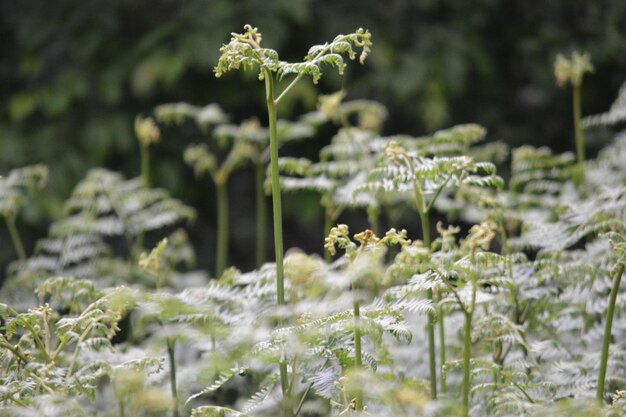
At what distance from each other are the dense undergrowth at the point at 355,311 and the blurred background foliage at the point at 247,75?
1560 millimetres

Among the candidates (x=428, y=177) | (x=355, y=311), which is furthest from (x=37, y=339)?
(x=428, y=177)

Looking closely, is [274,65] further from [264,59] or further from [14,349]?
[14,349]

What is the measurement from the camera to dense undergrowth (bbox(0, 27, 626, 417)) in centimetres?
110

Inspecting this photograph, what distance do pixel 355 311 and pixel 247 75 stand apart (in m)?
3.01

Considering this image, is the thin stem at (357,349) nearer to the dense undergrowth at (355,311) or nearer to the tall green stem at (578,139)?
the dense undergrowth at (355,311)

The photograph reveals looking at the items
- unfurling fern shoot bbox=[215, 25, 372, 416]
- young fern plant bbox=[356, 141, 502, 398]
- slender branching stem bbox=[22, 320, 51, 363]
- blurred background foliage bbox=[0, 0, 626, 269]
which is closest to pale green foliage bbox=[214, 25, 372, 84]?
unfurling fern shoot bbox=[215, 25, 372, 416]

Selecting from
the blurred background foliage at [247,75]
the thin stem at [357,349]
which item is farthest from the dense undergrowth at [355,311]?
the blurred background foliage at [247,75]

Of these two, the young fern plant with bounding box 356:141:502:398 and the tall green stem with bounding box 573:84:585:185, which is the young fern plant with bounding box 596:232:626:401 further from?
the tall green stem with bounding box 573:84:585:185

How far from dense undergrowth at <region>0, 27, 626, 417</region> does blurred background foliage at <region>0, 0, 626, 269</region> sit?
1560mm

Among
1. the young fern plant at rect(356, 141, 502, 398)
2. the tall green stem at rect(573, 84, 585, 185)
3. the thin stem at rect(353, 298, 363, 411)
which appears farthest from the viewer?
the tall green stem at rect(573, 84, 585, 185)

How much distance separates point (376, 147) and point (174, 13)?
283 centimetres

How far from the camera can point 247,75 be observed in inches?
155

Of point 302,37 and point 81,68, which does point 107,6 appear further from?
point 302,37

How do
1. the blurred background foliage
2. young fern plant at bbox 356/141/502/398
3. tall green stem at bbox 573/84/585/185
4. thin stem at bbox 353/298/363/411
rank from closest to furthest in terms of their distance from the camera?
thin stem at bbox 353/298/363/411 → young fern plant at bbox 356/141/502/398 → tall green stem at bbox 573/84/585/185 → the blurred background foliage
